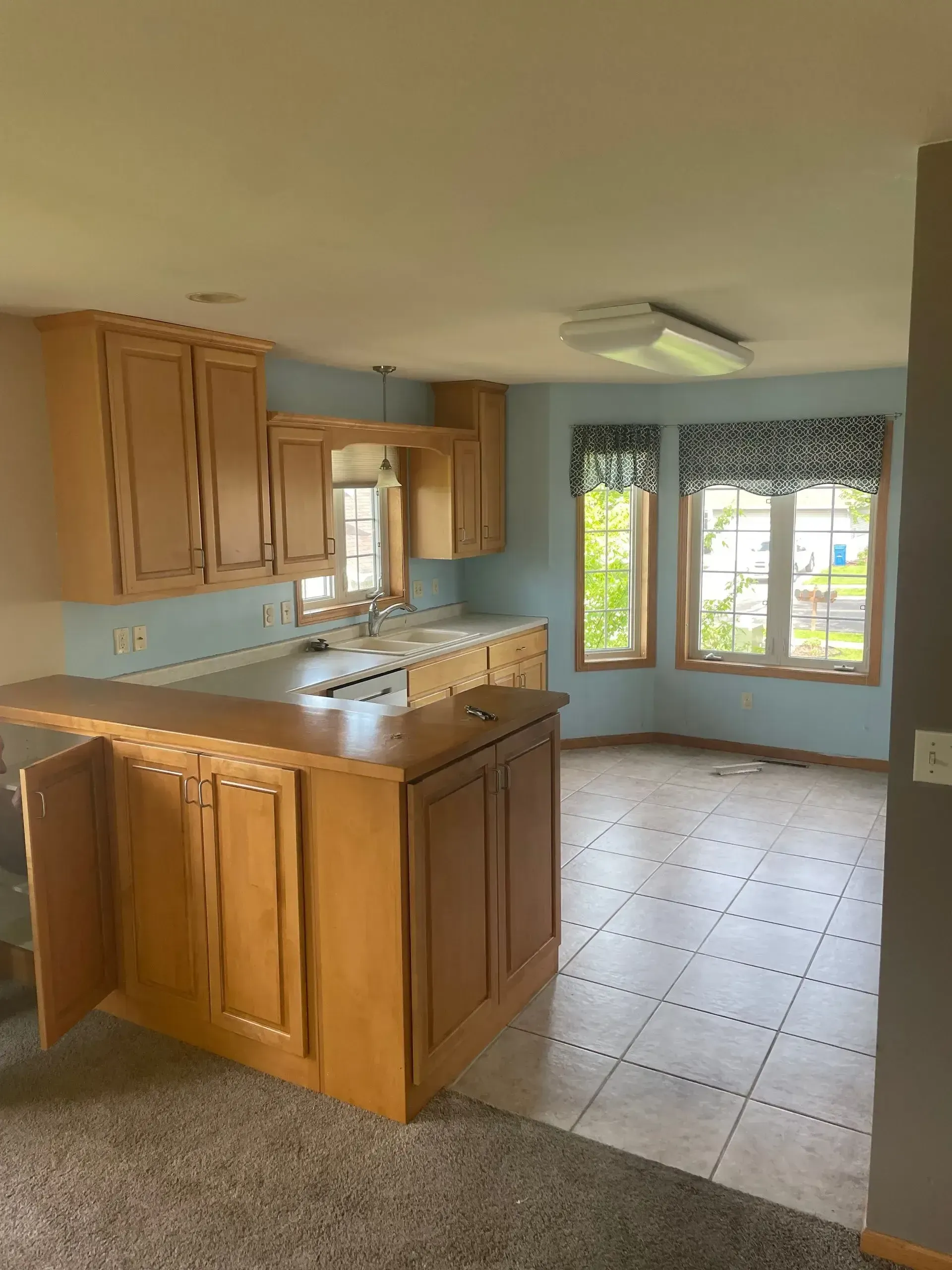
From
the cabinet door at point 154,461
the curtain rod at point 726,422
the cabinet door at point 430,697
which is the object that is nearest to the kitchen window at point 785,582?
the curtain rod at point 726,422

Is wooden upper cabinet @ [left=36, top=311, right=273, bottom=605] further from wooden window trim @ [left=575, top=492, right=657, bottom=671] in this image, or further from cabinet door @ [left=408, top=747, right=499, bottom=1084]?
wooden window trim @ [left=575, top=492, right=657, bottom=671]

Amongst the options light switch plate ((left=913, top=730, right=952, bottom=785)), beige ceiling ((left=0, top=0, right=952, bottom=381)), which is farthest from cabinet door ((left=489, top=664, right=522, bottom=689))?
light switch plate ((left=913, top=730, right=952, bottom=785))

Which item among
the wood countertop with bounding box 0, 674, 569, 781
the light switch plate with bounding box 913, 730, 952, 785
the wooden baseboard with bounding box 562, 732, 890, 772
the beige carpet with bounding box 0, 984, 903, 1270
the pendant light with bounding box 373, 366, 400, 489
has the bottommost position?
the beige carpet with bounding box 0, 984, 903, 1270

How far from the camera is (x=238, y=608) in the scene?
4461 millimetres

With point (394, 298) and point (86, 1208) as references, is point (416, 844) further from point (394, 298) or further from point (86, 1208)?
point (394, 298)

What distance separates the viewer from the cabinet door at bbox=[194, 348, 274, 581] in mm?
3787

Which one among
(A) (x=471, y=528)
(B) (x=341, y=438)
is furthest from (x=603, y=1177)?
(A) (x=471, y=528)

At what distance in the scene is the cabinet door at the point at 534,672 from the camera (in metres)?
5.74

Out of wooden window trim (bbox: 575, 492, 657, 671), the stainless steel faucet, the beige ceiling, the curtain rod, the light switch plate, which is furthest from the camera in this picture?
wooden window trim (bbox: 575, 492, 657, 671)

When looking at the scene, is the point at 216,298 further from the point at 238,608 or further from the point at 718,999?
the point at 718,999

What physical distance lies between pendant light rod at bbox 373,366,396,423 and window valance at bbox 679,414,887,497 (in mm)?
1878

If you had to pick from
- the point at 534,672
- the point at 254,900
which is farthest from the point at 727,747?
the point at 254,900

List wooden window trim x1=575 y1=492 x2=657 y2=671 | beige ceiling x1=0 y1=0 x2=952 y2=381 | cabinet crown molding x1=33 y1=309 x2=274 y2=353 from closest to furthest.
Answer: beige ceiling x1=0 y1=0 x2=952 y2=381, cabinet crown molding x1=33 y1=309 x2=274 y2=353, wooden window trim x1=575 y1=492 x2=657 y2=671

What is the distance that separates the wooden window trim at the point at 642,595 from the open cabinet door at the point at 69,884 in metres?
3.70
